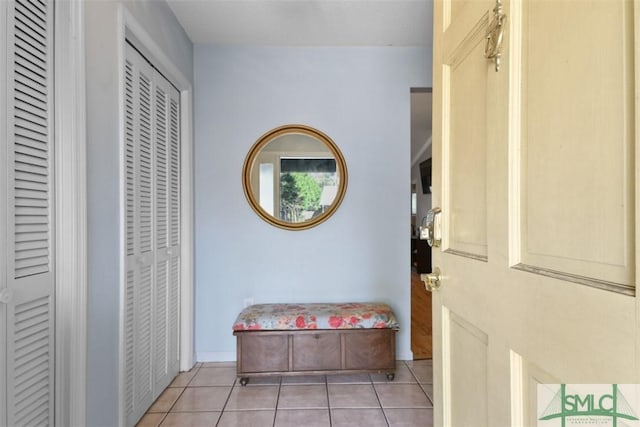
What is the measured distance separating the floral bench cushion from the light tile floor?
39 cm

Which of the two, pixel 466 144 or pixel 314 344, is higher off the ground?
pixel 466 144

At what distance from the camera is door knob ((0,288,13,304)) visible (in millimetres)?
997

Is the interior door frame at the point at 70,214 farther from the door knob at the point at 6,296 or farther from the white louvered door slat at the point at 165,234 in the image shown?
the white louvered door slat at the point at 165,234

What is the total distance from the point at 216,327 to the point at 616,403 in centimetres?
257

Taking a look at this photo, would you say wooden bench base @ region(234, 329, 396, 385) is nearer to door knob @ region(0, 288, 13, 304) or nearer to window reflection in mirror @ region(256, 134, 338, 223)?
window reflection in mirror @ region(256, 134, 338, 223)

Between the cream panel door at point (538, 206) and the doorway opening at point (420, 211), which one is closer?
the cream panel door at point (538, 206)

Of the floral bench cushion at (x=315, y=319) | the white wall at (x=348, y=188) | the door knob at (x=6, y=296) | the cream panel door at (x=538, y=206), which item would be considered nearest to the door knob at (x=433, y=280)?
the cream panel door at (x=538, y=206)

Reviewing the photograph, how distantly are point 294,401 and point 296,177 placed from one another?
5.04 feet

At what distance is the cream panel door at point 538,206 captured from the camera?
0.44m

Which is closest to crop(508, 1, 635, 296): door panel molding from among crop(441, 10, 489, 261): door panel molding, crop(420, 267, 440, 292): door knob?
crop(441, 10, 489, 261): door panel molding

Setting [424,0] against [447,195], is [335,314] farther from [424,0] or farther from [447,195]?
[424,0]

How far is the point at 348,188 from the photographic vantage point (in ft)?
8.69

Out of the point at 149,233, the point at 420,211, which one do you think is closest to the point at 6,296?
the point at 149,233

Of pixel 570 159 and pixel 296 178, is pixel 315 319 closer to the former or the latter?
pixel 296 178
